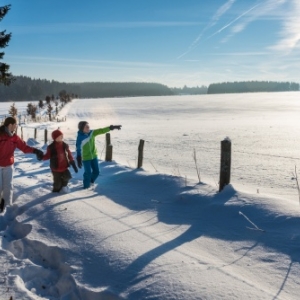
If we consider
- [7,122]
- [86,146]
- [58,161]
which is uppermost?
[7,122]

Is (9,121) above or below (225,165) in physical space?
above

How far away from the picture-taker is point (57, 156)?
7.03 m

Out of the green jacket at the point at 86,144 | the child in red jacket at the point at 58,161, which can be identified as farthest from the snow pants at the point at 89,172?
the child in red jacket at the point at 58,161

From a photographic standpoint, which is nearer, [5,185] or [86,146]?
[5,185]

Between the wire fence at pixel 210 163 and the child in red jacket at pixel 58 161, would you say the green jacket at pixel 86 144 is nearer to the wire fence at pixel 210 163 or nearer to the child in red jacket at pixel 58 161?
the child in red jacket at pixel 58 161

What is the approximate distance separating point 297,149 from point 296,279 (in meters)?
12.9

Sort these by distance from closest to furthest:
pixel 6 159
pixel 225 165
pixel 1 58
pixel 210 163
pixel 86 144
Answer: pixel 6 159, pixel 225 165, pixel 86 144, pixel 210 163, pixel 1 58

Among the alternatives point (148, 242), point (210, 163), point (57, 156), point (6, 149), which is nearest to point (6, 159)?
point (6, 149)

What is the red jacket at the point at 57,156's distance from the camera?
700 centimetres

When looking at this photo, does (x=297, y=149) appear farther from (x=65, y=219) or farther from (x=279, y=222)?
(x=65, y=219)

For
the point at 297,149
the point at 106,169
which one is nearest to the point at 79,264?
the point at 106,169

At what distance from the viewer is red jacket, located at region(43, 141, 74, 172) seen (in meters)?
7.00

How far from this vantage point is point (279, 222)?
4.86m

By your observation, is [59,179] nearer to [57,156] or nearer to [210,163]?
[57,156]
